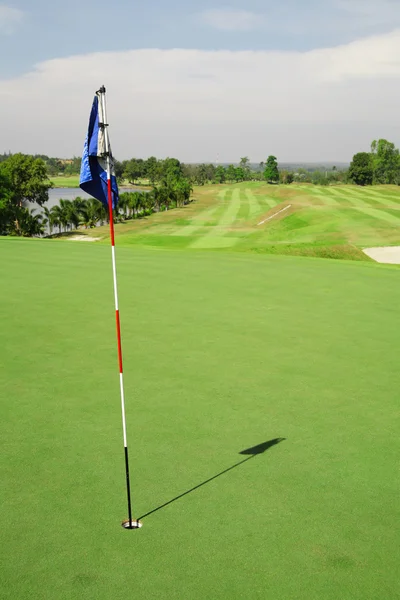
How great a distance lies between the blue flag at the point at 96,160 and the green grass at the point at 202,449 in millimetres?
2599

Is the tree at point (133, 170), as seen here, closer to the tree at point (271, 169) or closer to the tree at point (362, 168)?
the tree at point (271, 169)

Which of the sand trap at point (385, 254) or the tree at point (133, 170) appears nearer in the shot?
the sand trap at point (385, 254)

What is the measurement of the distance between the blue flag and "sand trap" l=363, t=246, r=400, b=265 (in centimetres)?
2193

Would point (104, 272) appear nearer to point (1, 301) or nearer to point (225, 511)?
point (1, 301)

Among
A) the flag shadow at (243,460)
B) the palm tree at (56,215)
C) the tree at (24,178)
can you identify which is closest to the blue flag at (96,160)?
the flag shadow at (243,460)

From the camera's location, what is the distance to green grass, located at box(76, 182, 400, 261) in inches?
1137

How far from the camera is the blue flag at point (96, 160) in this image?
4992 millimetres

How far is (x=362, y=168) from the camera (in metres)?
119

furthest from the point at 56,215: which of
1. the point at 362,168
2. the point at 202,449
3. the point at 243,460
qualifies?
the point at 362,168

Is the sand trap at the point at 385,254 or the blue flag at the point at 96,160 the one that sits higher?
the blue flag at the point at 96,160

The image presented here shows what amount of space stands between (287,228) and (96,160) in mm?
38332

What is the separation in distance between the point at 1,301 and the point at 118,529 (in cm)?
828

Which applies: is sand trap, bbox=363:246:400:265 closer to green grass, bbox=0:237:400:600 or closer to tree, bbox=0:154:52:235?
green grass, bbox=0:237:400:600

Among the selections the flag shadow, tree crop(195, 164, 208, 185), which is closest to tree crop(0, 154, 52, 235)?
the flag shadow
